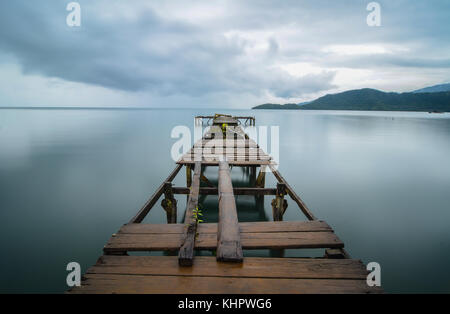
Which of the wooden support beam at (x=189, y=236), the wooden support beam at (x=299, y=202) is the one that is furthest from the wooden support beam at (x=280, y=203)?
the wooden support beam at (x=189, y=236)

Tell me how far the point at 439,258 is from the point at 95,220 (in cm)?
1075

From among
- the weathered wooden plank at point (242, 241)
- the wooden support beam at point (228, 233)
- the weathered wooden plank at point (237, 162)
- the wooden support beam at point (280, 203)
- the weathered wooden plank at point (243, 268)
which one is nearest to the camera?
the weathered wooden plank at point (243, 268)

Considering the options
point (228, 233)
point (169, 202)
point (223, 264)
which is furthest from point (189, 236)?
point (169, 202)

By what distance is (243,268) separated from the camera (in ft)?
9.49

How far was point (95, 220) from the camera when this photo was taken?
315 inches

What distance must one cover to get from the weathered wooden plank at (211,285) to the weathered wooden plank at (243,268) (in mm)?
70

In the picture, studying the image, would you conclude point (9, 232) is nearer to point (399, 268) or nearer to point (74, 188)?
point (74, 188)

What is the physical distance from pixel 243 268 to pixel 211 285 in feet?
1.64

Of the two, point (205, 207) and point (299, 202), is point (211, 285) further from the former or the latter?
point (205, 207)

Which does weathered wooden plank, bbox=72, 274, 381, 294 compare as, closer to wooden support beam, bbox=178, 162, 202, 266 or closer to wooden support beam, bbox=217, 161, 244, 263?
wooden support beam, bbox=178, 162, 202, 266

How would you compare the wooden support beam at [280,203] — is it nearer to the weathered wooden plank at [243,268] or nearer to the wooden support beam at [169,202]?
the wooden support beam at [169,202]

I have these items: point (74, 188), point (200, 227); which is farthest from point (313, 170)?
point (74, 188)

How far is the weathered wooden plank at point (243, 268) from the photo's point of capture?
2.78 meters

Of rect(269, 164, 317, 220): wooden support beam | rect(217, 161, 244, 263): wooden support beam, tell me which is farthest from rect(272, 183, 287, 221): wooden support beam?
rect(217, 161, 244, 263): wooden support beam
